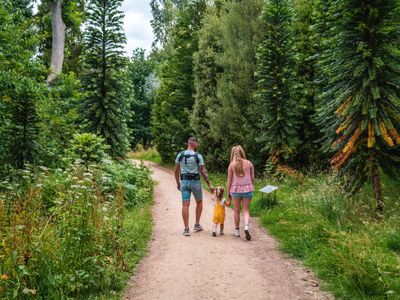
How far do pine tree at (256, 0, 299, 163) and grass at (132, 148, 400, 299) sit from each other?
4220 millimetres

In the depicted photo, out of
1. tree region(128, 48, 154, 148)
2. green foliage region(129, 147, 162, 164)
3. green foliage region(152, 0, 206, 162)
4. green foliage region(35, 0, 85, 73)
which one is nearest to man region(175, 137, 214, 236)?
green foliage region(35, 0, 85, 73)

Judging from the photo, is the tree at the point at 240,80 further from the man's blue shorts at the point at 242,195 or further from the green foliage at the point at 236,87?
the man's blue shorts at the point at 242,195

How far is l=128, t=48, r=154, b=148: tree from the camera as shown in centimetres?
4900

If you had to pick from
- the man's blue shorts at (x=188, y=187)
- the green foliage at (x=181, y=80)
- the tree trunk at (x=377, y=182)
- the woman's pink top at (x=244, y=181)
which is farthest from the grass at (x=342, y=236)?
the green foliage at (x=181, y=80)

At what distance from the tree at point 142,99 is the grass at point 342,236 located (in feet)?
124

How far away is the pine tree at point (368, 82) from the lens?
30.0 feet

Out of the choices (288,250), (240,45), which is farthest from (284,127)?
(288,250)

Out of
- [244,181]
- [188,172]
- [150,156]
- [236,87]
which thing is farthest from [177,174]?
[150,156]

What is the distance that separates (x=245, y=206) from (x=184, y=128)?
2001 cm

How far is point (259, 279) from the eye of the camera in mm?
6355

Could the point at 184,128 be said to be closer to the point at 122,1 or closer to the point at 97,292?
the point at 122,1

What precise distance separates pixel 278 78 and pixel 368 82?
25.6 feet

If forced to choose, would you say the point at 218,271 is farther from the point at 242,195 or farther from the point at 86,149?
the point at 86,149

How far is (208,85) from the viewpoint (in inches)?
941
